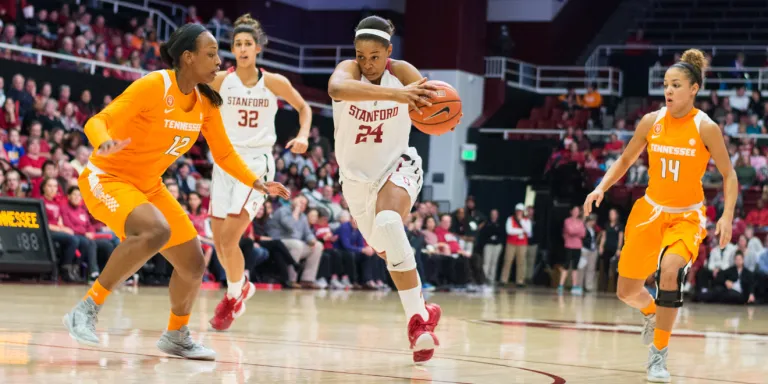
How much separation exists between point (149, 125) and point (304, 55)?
24.0 meters

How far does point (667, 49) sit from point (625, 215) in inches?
328

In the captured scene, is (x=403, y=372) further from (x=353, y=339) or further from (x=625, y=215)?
(x=625, y=215)

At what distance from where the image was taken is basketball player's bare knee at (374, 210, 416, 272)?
20.8 feet

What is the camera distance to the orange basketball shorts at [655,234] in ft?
21.8

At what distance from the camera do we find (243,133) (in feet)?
29.7

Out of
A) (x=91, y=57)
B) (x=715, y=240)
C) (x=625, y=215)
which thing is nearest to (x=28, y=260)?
(x=91, y=57)

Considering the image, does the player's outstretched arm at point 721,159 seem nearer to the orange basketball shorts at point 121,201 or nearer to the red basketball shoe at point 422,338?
the red basketball shoe at point 422,338

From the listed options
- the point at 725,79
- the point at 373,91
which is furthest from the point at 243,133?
the point at 725,79

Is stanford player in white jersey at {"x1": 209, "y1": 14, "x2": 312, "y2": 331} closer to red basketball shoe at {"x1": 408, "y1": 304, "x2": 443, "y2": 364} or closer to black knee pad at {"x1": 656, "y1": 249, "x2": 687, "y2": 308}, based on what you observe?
red basketball shoe at {"x1": 408, "y1": 304, "x2": 443, "y2": 364}

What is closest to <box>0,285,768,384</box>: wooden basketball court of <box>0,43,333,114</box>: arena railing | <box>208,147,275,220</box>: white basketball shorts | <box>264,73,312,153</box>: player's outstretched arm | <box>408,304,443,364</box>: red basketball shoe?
<box>408,304,443,364</box>: red basketball shoe

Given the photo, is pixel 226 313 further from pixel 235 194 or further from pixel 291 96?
pixel 291 96

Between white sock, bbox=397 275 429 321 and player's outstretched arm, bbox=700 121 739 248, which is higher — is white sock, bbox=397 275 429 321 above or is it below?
below

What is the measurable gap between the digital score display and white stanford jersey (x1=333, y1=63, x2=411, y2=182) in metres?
7.60

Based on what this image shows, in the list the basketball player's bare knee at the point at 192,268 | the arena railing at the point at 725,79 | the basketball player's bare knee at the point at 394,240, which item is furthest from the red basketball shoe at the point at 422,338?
the arena railing at the point at 725,79
